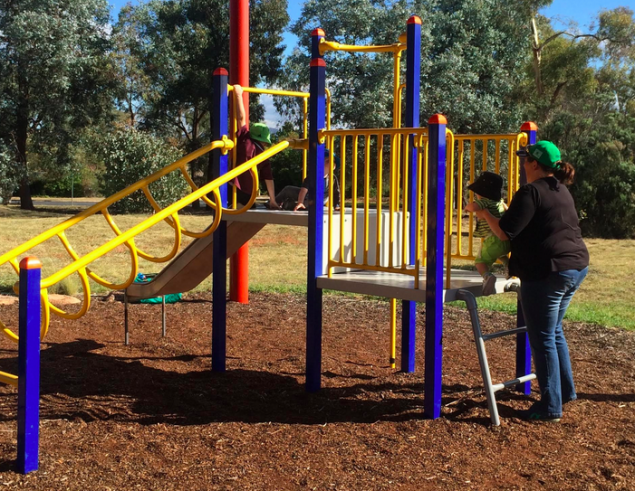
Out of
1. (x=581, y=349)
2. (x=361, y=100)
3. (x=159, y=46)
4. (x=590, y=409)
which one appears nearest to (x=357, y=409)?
(x=590, y=409)

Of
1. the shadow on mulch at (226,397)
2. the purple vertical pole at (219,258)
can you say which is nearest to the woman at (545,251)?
the shadow on mulch at (226,397)

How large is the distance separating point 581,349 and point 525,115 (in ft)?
82.2

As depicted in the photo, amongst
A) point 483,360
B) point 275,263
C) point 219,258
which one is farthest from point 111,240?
point 275,263

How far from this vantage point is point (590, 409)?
470 cm

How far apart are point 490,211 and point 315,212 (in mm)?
1147

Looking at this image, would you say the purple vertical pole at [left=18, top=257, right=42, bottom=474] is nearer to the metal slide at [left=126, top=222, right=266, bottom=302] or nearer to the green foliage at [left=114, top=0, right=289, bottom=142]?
the metal slide at [left=126, top=222, right=266, bottom=302]

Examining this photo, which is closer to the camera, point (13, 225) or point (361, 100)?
point (13, 225)

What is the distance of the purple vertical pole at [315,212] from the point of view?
15.7 ft

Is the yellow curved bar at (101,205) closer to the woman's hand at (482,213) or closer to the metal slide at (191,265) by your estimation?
the metal slide at (191,265)

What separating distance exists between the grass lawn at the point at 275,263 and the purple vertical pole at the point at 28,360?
607 cm

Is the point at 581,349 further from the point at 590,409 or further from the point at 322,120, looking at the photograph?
the point at 322,120

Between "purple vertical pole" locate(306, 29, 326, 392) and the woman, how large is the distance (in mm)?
1155

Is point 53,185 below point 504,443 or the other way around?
the other way around

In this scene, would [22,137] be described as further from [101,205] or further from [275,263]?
[101,205]
